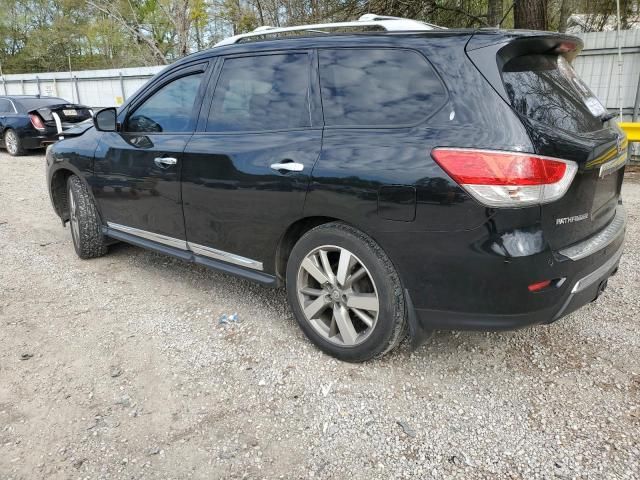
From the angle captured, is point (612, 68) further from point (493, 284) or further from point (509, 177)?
point (493, 284)

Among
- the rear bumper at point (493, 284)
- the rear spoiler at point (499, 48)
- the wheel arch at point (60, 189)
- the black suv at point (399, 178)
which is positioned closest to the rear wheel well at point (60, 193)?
the wheel arch at point (60, 189)

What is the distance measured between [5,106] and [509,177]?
1407cm

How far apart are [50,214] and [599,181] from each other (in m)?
6.45

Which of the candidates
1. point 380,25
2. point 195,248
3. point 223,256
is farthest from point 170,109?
point 380,25

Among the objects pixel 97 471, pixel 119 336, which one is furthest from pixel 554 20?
pixel 97 471

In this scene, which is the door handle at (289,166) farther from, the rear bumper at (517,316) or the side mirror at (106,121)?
the side mirror at (106,121)

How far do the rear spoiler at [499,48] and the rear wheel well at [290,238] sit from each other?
3.51 feet

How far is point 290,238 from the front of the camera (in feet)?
9.93

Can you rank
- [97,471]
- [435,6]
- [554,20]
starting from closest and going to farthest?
[97,471], [435,6], [554,20]

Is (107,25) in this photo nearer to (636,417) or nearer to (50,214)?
(50,214)

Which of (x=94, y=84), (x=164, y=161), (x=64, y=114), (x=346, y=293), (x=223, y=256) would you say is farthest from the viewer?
(x=94, y=84)

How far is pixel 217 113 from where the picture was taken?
333cm

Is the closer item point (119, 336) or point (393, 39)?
point (393, 39)

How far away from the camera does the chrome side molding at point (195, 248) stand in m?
3.23
